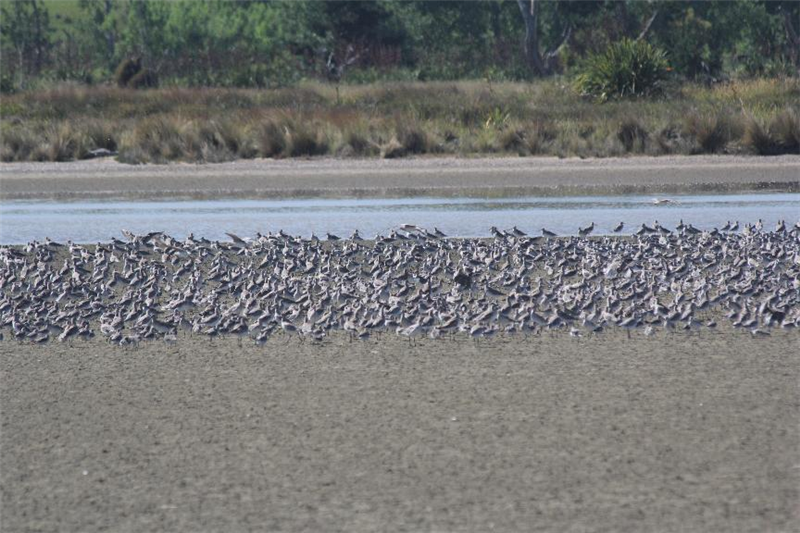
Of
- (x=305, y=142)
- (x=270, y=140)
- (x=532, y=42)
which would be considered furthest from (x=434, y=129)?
(x=532, y=42)

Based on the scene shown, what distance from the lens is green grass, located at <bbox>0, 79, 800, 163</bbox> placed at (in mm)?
25531

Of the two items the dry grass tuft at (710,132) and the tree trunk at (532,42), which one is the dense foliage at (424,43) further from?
the dry grass tuft at (710,132)

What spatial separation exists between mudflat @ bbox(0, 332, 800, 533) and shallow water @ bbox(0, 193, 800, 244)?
21.2 ft

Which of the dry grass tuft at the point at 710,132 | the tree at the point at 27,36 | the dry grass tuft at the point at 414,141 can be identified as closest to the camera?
the dry grass tuft at the point at 710,132

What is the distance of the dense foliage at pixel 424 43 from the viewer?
1923 inches

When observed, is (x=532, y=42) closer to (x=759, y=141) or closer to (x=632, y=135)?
(x=632, y=135)

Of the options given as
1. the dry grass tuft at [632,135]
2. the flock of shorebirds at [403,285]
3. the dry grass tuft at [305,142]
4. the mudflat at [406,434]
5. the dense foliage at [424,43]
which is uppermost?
the mudflat at [406,434]

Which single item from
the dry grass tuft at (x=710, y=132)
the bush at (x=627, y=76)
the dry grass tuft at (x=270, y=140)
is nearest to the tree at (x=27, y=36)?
the bush at (x=627, y=76)

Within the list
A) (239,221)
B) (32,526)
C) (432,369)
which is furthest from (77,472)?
(239,221)

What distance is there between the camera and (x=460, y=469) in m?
6.21

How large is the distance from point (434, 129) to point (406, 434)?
20475 millimetres

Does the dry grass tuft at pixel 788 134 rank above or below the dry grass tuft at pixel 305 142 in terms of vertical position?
above

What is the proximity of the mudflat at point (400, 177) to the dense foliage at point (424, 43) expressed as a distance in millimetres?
16127

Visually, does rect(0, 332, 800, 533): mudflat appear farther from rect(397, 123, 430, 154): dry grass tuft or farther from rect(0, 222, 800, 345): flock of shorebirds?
rect(397, 123, 430, 154): dry grass tuft
